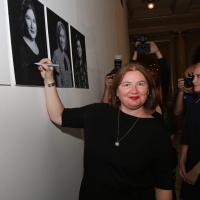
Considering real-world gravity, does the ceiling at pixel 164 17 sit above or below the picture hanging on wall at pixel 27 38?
above

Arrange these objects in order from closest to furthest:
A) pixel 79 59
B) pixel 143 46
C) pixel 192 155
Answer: pixel 79 59, pixel 192 155, pixel 143 46

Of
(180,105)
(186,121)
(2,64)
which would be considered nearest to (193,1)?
(180,105)

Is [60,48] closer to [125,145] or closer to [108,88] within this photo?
[125,145]

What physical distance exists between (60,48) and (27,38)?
1.15 ft

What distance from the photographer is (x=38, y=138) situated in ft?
3.71

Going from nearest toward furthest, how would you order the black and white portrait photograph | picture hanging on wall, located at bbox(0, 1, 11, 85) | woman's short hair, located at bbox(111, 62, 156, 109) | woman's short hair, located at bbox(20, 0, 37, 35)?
1. picture hanging on wall, located at bbox(0, 1, 11, 85)
2. woman's short hair, located at bbox(20, 0, 37, 35)
3. woman's short hair, located at bbox(111, 62, 156, 109)
4. the black and white portrait photograph

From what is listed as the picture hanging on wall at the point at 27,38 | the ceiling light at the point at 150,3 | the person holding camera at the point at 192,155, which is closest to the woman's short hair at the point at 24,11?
the picture hanging on wall at the point at 27,38

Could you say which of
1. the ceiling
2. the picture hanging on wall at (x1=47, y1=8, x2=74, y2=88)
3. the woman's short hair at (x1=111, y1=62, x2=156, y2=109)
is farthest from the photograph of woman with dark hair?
the ceiling

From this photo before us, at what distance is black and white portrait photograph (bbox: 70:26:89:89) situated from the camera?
5.20ft

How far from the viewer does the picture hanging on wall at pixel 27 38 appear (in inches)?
37.5

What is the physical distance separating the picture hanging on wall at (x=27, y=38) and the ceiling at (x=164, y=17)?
18.3ft

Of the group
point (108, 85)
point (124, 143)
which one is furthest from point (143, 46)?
point (124, 143)

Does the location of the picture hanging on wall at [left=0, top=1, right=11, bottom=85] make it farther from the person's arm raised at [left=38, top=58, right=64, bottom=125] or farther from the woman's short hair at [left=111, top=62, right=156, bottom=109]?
the woman's short hair at [left=111, top=62, right=156, bottom=109]

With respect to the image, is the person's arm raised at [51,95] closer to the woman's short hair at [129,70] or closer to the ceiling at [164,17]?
the woman's short hair at [129,70]
